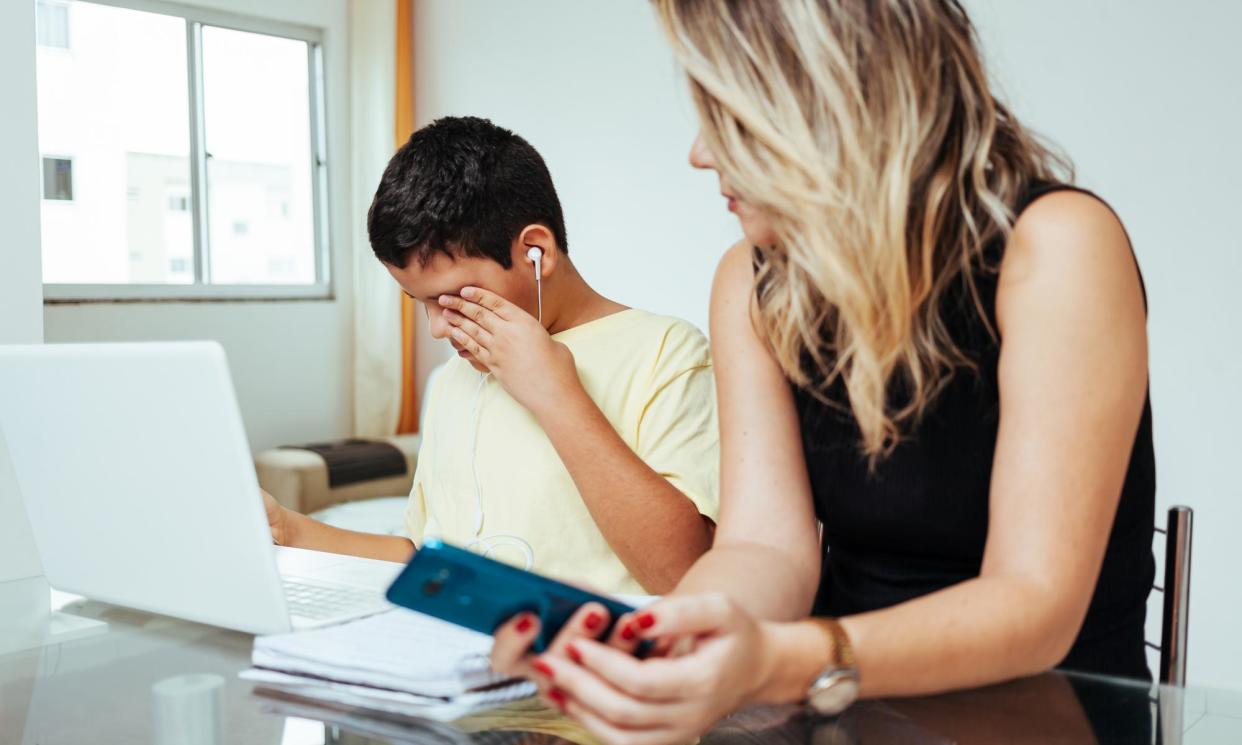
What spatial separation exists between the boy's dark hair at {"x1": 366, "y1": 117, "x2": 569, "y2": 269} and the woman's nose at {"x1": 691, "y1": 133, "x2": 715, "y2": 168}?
0.49 m

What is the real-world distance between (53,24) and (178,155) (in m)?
0.60

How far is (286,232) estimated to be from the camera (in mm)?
4859

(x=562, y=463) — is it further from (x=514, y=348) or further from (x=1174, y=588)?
(x=1174, y=588)

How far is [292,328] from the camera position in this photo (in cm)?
477

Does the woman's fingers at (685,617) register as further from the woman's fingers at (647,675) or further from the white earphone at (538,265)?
the white earphone at (538,265)

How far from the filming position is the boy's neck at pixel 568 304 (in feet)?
5.07

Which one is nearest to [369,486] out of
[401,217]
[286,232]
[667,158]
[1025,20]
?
[286,232]

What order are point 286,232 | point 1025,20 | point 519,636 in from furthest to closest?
point 286,232 < point 1025,20 < point 519,636

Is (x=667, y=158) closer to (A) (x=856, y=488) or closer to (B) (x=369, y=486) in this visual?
(B) (x=369, y=486)

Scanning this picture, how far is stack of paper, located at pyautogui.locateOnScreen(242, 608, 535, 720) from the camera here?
→ 0.86 metres

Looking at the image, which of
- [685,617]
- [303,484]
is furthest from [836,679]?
[303,484]

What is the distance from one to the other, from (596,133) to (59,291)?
1930mm

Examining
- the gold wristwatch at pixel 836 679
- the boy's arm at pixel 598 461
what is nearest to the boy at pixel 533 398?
the boy's arm at pixel 598 461

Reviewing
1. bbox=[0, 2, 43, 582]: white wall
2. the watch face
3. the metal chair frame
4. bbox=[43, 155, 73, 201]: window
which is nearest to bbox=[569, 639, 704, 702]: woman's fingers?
the watch face
